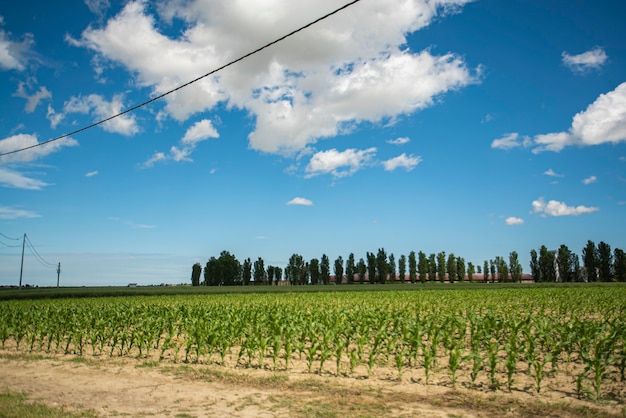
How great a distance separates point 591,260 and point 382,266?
2128 inches

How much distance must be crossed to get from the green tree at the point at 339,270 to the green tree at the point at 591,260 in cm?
6590

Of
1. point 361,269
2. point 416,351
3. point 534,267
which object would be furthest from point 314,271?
point 416,351

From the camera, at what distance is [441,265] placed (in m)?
121

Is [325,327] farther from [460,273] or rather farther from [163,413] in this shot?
[460,273]

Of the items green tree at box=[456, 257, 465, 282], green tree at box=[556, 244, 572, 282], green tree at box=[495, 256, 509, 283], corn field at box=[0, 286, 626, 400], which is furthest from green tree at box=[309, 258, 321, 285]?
corn field at box=[0, 286, 626, 400]

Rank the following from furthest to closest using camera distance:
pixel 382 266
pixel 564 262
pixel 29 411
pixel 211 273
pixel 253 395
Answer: pixel 211 273 < pixel 382 266 < pixel 564 262 < pixel 253 395 < pixel 29 411

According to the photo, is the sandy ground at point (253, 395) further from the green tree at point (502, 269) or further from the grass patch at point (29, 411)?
the green tree at point (502, 269)

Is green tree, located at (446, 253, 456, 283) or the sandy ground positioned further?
green tree, located at (446, 253, 456, 283)

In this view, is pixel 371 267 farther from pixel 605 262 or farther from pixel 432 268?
pixel 605 262

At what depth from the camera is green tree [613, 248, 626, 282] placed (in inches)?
3767

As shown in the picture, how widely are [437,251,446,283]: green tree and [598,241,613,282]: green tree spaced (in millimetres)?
38458

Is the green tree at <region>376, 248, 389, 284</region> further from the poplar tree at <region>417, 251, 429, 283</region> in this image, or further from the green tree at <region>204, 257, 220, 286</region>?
the green tree at <region>204, 257, 220, 286</region>

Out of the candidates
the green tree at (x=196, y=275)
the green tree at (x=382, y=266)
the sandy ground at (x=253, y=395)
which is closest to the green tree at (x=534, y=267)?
the green tree at (x=382, y=266)

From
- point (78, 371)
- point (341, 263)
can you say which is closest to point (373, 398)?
point (78, 371)
